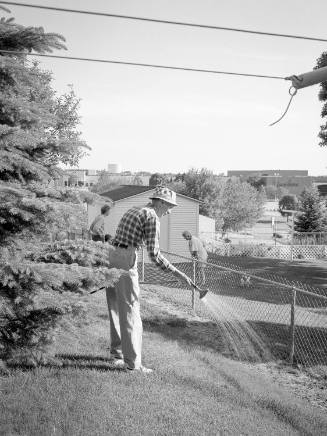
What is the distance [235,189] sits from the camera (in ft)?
166

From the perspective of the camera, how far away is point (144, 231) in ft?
14.0

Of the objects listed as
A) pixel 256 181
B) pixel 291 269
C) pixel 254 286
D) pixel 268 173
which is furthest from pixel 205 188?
pixel 268 173

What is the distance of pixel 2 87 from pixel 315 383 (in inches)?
209

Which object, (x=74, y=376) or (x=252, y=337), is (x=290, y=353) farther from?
(x=74, y=376)

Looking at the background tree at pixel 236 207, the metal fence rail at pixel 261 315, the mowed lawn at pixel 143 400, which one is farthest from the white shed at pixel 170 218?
the background tree at pixel 236 207

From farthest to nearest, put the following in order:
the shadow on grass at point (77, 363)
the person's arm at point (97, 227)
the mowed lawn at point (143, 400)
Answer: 1. the person's arm at point (97, 227)
2. the shadow on grass at point (77, 363)
3. the mowed lawn at point (143, 400)

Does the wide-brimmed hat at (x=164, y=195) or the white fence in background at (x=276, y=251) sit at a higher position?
the wide-brimmed hat at (x=164, y=195)

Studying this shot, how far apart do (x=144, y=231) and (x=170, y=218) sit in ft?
58.8

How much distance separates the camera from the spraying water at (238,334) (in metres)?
6.91

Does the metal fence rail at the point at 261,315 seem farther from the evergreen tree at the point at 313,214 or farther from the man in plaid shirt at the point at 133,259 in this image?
the evergreen tree at the point at 313,214

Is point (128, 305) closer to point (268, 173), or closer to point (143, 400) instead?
point (143, 400)

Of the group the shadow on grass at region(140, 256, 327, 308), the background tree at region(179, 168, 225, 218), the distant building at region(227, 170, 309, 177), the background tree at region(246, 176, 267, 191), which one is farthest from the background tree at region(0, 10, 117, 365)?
the distant building at region(227, 170, 309, 177)

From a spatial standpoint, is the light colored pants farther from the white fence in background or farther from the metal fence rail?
the white fence in background

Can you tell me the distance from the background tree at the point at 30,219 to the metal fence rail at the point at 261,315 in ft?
10.9
